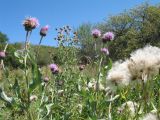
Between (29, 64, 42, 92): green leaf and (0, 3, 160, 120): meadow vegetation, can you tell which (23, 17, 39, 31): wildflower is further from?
(29, 64, 42, 92): green leaf

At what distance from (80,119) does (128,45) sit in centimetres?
3756

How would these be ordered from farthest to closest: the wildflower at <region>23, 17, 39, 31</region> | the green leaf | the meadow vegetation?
the wildflower at <region>23, 17, 39, 31</region> < the meadow vegetation < the green leaf

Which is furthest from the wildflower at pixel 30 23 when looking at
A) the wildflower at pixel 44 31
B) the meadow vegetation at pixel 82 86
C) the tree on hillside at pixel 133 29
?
the tree on hillside at pixel 133 29

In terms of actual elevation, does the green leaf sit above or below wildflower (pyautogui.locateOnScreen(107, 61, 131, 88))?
below

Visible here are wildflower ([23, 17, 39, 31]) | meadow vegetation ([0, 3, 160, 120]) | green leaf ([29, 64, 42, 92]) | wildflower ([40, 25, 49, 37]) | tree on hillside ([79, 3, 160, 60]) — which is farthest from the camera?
tree on hillside ([79, 3, 160, 60])

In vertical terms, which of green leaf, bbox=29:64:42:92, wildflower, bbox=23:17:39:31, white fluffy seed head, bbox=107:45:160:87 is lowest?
green leaf, bbox=29:64:42:92

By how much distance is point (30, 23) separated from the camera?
390 cm

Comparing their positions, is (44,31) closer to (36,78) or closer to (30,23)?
(30,23)

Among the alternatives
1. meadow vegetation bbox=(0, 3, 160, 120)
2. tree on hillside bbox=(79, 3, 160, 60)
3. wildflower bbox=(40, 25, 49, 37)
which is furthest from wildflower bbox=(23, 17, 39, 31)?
tree on hillside bbox=(79, 3, 160, 60)

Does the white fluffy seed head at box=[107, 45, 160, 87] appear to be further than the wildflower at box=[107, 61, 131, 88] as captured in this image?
No

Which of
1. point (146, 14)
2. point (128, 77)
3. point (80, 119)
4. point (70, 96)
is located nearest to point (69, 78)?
point (70, 96)

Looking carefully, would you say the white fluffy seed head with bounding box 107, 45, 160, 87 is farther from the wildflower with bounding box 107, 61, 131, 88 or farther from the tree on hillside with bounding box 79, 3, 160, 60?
the tree on hillside with bounding box 79, 3, 160, 60

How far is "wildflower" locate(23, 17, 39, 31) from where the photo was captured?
12.7 ft

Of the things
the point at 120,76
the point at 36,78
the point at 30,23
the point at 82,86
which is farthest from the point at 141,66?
the point at 82,86
